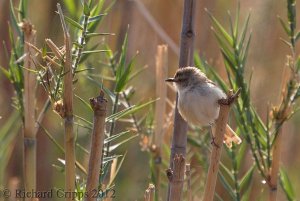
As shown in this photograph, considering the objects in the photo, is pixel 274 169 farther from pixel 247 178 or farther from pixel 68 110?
pixel 68 110

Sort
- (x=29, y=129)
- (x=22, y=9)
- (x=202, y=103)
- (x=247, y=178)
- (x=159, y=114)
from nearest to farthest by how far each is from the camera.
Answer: (x=29, y=129)
(x=22, y=9)
(x=247, y=178)
(x=202, y=103)
(x=159, y=114)

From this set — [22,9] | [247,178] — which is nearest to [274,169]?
[247,178]

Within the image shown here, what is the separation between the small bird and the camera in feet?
7.04

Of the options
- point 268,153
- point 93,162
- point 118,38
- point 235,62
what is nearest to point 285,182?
point 268,153

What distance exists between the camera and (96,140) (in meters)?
1.39

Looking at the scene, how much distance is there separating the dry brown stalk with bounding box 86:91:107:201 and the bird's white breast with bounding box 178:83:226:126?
760 mm

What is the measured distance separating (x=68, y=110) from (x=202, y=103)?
2.72 feet

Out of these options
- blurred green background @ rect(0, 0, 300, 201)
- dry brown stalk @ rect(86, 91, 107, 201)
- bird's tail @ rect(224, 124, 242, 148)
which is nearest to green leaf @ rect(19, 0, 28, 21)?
dry brown stalk @ rect(86, 91, 107, 201)

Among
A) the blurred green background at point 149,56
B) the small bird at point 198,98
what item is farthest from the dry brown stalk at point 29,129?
the blurred green background at point 149,56

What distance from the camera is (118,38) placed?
3.32m

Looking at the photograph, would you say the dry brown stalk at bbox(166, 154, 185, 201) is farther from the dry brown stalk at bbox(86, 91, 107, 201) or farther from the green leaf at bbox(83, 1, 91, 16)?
the green leaf at bbox(83, 1, 91, 16)

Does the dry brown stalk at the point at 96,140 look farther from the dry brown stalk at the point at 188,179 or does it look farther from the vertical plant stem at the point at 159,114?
the vertical plant stem at the point at 159,114

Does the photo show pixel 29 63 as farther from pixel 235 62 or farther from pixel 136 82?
pixel 136 82

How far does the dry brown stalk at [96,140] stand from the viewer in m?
1.34
